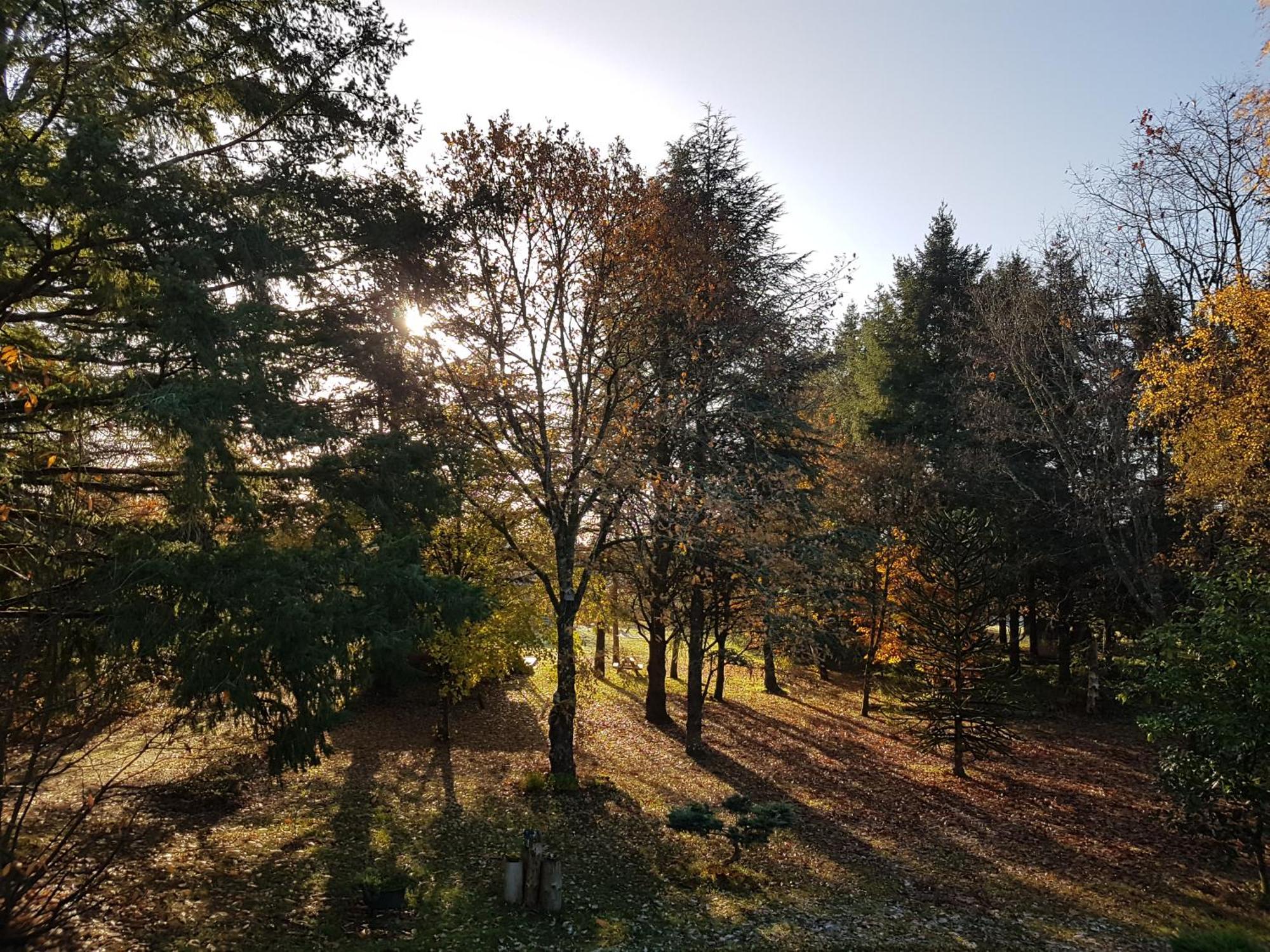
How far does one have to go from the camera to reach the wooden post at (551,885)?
9695mm

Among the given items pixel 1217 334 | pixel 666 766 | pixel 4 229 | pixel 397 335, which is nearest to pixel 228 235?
pixel 4 229

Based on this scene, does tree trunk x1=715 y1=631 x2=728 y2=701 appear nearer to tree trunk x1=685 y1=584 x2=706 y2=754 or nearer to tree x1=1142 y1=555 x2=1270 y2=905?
tree trunk x1=685 y1=584 x2=706 y2=754

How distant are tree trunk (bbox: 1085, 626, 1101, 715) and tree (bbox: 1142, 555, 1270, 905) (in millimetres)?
13764

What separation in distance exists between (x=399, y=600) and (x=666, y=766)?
38.1 feet

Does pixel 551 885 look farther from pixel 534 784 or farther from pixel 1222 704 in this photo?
pixel 1222 704

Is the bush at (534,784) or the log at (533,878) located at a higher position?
the log at (533,878)

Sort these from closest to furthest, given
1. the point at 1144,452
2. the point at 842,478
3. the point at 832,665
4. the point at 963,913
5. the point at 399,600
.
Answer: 1. the point at 399,600
2. the point at 963,913
3. the point at 1144,452
4. the point at 842,478
5. the point at 832,665

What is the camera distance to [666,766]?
61.2 ft

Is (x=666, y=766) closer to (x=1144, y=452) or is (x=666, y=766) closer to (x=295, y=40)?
(x=1144, y=452)

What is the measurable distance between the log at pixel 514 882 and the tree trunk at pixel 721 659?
11.8 metres

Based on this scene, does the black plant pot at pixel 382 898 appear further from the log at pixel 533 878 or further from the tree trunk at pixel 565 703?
the tree trunk at pixel 565 703

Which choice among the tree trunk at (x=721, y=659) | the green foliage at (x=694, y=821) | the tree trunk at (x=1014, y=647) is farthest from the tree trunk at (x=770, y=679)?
the green foliage at (x=694, y=821)

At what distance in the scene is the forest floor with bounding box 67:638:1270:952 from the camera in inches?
352

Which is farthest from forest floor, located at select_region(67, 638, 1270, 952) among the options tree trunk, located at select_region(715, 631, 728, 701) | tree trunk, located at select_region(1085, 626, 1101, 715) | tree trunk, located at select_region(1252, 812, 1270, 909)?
tree trunk, located at select_region(1085, 626, 1101, 715)
